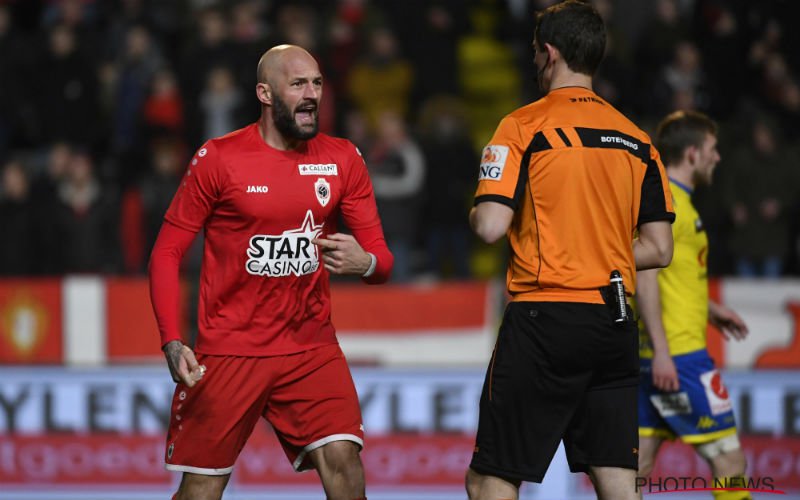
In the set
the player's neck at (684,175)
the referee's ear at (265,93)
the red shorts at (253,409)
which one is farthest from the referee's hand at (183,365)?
the player's neck at (684,175)

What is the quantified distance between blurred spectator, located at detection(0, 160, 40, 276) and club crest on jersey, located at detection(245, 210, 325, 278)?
25.1ft

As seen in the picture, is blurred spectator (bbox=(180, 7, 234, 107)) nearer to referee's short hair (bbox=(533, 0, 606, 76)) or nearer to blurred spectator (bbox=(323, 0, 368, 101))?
blurred spectator (bbox=(323, 0, 368, 101))

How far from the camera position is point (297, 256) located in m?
5.61

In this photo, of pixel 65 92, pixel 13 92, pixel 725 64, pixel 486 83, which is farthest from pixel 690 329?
pixel 13 92

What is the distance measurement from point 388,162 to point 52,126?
4.10 meters

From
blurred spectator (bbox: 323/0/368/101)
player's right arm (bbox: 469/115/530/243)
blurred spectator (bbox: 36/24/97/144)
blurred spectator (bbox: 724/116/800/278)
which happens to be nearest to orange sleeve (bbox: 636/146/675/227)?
player's right arm (bbox: 469/115/530/243)

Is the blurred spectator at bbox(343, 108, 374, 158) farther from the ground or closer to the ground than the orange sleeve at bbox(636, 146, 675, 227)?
farther from the ground

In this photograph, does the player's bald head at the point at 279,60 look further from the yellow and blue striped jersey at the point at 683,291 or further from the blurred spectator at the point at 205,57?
the blurred spectator at the point at 205,57

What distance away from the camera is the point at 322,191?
5.67m

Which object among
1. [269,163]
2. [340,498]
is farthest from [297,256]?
[340,498]

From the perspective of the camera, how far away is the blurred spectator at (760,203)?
12.1m

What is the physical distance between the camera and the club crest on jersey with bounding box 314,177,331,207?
223 inches

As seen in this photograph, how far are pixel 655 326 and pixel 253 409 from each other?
198cm

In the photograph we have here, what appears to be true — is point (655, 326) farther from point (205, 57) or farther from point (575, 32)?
point (205, 57)
